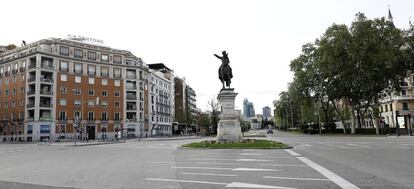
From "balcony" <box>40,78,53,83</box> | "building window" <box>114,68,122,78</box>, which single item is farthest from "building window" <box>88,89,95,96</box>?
"balcony" <box>40,78,53,83</box>

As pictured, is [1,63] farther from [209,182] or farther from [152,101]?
[209,182]

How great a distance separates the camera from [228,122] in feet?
99.8

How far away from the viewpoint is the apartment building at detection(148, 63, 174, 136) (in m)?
105

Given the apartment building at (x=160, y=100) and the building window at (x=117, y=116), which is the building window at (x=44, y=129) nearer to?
the building window at (x=117, y=116)

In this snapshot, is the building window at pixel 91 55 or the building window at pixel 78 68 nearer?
the building window at pixel 78 68

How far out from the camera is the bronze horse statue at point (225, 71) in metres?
31.9

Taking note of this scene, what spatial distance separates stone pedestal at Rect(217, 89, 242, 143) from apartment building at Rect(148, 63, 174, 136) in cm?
7242

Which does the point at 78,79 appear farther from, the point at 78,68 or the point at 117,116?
the point at 117,116

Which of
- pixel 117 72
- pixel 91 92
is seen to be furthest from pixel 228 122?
pixel 117 72

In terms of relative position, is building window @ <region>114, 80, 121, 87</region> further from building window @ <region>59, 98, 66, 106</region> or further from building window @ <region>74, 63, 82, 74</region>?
building window @ <region>59, 98, 66, 106</region>

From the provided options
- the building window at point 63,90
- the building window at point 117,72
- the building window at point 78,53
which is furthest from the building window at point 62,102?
the building window at point 117,72

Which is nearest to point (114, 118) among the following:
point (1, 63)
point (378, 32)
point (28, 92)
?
point (28, 92)

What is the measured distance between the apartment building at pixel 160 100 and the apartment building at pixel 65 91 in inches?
510

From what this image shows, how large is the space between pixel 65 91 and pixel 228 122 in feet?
190
